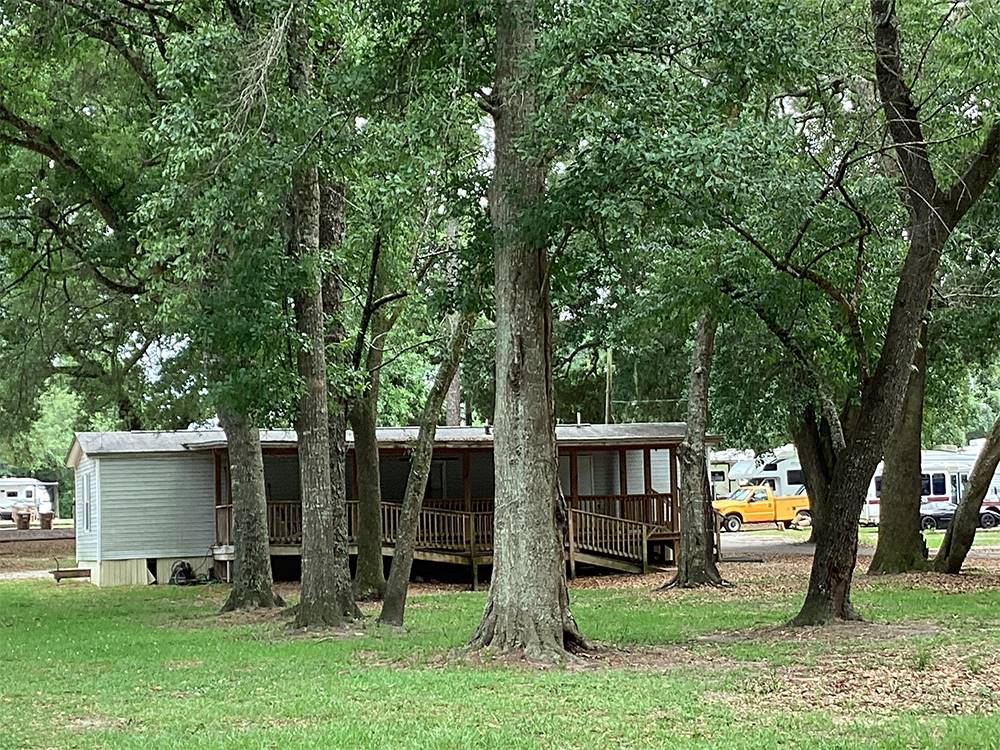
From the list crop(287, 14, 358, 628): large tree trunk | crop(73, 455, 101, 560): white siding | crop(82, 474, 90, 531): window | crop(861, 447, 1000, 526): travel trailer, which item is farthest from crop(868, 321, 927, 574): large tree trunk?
crop(861, 447, 1000, 526): travel trailer

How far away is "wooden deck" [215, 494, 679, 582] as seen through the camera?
23.7 m

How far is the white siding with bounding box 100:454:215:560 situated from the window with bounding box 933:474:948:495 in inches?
1038

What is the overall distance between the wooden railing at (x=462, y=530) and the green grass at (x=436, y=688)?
6807 millimetres

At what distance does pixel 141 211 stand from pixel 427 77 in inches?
129

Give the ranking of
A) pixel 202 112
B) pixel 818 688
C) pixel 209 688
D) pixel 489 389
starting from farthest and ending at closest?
1. pixel 489 389
2. pixel 202 112
3. pixel 209 688
4. pixel 818 688

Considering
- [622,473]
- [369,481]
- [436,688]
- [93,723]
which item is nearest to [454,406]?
[622,473]

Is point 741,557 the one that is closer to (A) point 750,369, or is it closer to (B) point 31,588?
(A) point 750,369

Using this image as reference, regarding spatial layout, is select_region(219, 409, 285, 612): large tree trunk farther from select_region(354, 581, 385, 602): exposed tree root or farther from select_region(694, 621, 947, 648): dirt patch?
select_region(694, 621, 947, 648): dirt patch

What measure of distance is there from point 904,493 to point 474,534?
8.06 meters

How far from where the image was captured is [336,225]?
17.2 m

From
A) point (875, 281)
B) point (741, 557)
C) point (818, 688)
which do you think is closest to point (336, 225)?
point (875, 281)

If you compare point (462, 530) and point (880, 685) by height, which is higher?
point (462, 530)

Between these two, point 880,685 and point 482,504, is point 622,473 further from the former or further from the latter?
point 880,685

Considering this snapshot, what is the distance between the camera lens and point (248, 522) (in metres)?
18.5
